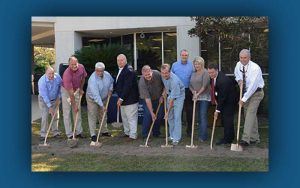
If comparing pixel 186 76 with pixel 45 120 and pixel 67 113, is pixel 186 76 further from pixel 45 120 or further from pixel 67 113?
pixel 45 120

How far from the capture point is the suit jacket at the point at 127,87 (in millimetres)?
7867

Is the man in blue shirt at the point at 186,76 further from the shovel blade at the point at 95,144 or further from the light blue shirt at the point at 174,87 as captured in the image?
the shovel blade at the point at 95,144

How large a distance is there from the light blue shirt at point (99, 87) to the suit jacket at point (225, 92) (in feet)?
5.37

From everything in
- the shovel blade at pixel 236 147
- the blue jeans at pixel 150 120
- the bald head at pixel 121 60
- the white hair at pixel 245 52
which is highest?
the white hair at pixel 245 52

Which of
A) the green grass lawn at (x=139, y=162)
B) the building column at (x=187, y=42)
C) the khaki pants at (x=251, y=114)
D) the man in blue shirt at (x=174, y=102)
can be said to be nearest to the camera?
the green grass lawn at (x=139, y=162)

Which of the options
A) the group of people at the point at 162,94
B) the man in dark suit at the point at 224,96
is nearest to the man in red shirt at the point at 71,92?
the group of people at the point at 162,94

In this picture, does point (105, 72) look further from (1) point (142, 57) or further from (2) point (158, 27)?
(2) point (158, 27)

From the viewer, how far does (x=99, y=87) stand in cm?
793

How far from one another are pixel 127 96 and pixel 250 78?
197 centimetres

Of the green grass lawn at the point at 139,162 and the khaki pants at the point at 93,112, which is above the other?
the khaki pants at the point at 93,112

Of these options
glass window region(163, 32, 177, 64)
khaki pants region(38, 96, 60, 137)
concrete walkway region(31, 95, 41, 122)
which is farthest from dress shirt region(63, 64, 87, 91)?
glass window region(163, 32, 177, 64)

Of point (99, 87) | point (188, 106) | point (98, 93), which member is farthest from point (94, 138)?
point (188, 106)

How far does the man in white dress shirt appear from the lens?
7.08 m
